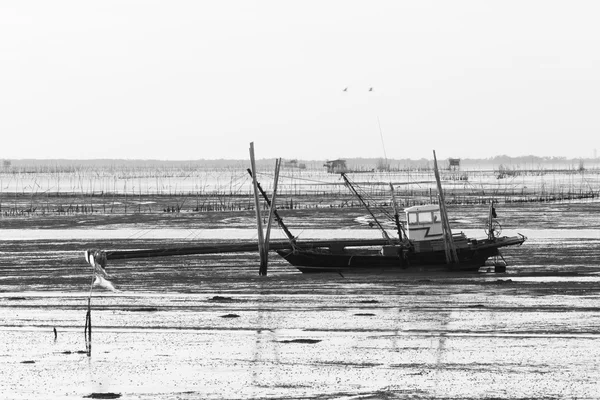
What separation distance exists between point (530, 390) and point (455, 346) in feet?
13.6

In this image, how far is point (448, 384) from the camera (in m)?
19.1

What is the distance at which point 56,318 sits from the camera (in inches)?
1077

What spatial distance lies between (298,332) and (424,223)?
16082 mm

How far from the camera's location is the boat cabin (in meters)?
39.8

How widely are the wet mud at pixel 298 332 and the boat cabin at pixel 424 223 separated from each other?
2.59 meters

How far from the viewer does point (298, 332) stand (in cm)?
2486

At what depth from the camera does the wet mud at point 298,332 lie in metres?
19.3

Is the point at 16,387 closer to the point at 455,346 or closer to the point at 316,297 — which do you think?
the point at 455,346

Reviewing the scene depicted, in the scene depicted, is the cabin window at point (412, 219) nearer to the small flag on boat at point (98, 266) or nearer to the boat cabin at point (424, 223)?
the boat cabin at point (424, 223)

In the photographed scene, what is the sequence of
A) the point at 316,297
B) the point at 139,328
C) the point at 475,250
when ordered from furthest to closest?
the point at 475,250 < the point at 316,297 < the point at 139,328

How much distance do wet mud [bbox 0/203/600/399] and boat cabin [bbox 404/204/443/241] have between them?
2.59m

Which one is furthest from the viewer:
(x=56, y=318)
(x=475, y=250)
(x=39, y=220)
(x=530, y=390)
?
(x=39, y=220)

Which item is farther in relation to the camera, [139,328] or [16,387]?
[139,328]

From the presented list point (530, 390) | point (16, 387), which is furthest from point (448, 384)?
point (16, 387)
